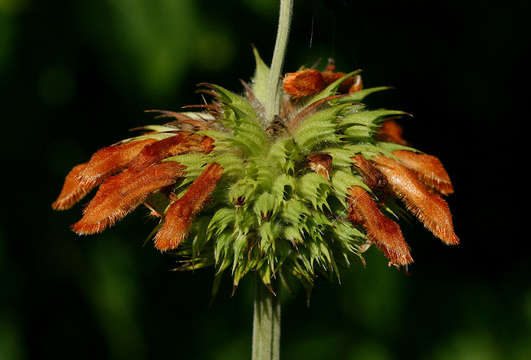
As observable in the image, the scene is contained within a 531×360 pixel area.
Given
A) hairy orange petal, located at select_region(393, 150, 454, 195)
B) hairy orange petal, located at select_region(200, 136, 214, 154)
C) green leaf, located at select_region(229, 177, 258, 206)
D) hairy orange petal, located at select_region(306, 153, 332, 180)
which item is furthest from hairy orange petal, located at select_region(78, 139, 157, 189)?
hairy orange petal, located at select_region(393, 150, 454, 195)

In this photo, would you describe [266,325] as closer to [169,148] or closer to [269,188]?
[269,188]

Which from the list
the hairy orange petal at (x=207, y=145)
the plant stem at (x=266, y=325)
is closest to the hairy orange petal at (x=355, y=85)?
the hairy orange petal at (x=207, y=145)

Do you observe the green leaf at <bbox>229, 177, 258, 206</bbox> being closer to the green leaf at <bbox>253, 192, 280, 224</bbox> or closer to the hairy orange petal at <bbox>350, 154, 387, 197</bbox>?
the green leaf at <bbox>253, 192, 280, 224</bbox>

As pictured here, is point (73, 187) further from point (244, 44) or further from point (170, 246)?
point (244, 44)

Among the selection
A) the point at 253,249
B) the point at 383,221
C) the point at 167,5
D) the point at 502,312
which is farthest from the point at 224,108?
the point at 502,312

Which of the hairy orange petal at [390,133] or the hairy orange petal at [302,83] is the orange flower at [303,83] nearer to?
the hairy orange petal at [302,83]

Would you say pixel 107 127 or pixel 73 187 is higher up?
pixel 73 187

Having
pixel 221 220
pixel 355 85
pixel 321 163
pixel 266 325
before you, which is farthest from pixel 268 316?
pixel 355 85
